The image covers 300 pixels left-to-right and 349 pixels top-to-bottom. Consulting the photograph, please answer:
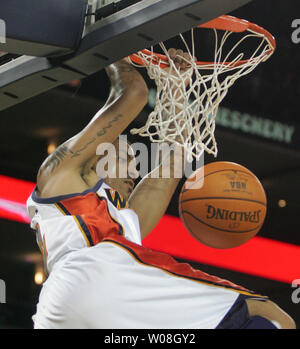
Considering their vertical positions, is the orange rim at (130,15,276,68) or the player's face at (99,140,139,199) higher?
the orange rim at (130,15,276,68)

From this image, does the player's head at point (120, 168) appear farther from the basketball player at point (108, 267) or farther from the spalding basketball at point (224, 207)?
the spalding basketball at point (224, 207)

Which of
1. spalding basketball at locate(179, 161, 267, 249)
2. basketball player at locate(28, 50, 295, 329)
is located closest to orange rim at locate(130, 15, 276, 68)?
basketball player at locate(28, 50, 295, 329)

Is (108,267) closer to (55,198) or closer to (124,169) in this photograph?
(55,198)

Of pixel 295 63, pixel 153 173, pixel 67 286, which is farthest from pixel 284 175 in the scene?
pixel 67 286

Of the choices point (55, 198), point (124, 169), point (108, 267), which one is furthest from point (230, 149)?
point (108, 267)

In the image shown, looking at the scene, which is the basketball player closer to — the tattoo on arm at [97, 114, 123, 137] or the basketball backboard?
the tattoo on arm at [97, 114, 123, 137]

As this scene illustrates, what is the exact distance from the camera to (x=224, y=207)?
2414 mm

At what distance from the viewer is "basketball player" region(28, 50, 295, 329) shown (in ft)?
6.00

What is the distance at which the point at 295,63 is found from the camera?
4.69 metres

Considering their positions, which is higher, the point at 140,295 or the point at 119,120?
the point at 119,120

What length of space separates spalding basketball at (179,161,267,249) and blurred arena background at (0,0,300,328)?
1877mm

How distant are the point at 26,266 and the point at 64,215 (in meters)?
3.32

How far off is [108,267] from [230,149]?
3.20 m
